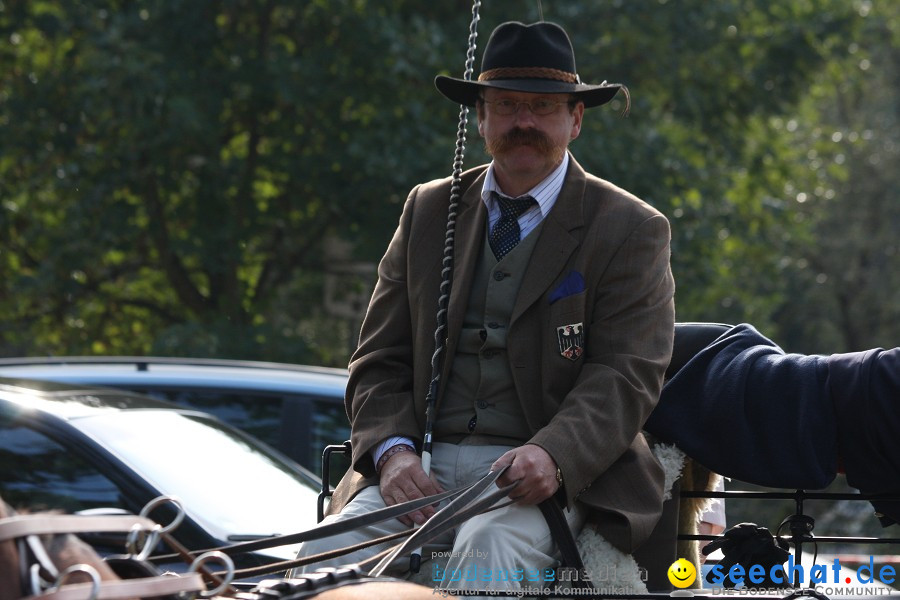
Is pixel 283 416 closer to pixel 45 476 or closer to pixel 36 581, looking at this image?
pixel 45 476

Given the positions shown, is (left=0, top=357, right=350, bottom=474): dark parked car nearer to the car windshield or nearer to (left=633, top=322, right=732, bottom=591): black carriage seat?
the car windshield

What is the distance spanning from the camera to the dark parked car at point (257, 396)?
A: 6945mm

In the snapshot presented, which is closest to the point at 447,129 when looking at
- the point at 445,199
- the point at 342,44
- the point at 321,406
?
the point at 342,44

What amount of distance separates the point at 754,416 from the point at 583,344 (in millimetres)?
572

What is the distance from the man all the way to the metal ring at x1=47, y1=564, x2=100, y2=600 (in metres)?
1.46

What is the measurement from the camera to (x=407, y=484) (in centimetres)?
376

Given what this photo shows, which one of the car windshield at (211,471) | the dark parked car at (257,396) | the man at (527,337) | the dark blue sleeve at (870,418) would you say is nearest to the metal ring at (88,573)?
the man at (527,337)

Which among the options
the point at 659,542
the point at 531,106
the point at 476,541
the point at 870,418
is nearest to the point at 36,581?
the point at 476,541

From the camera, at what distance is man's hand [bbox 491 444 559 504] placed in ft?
11.6

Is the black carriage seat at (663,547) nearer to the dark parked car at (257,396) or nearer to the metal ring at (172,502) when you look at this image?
the metal ring at (172,502)

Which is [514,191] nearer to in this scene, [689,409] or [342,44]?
[689,409]

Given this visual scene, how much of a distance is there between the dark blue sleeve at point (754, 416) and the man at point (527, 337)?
0.22 meters

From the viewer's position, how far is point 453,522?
3346mm

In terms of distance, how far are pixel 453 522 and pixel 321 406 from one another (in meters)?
3.71
